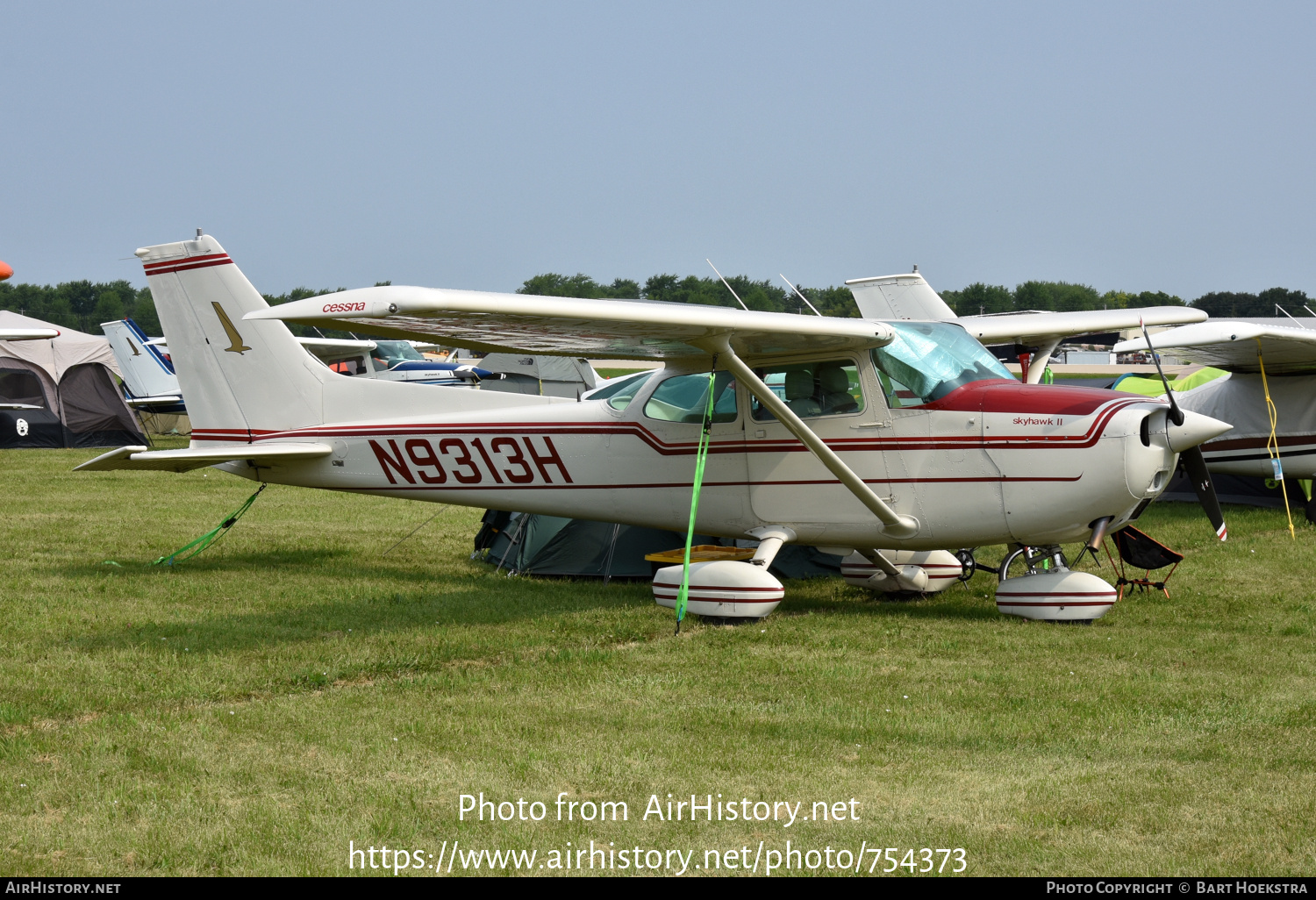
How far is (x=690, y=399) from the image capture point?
877 centimetres

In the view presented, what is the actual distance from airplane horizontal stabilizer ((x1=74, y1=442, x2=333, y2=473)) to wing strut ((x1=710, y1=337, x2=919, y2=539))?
3.89 m

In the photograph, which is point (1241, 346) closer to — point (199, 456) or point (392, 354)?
point (199, 456)

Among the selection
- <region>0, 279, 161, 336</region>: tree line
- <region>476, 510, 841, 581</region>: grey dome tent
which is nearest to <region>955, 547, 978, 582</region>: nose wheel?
<region>476, 510, 841, 581</region>: grey dome tent

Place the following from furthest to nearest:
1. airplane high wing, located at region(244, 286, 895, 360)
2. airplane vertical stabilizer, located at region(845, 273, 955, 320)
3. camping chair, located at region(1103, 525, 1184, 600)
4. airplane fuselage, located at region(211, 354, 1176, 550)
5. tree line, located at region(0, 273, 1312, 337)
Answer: tree line, located at region(0, 273, 1312, 337)
airplane vertical stabilizer, located at region(845, 273, 955, 320)
camping chair, located at region(1103, 525, 1184, 600)
airplane fuselage, located at region(211, 354, 1176, 550)
airplane high wing, located at region(244, 286, 895, 360)

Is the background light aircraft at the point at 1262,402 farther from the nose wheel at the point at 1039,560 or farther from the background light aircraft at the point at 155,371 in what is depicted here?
the background light aircraft at the point at 155,371

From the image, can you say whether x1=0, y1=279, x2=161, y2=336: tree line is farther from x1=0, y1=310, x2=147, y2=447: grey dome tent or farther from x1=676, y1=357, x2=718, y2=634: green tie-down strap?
x1=676, y1=357, x2=718, y2=634: green tie-down strap

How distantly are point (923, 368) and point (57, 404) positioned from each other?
22.2 metres

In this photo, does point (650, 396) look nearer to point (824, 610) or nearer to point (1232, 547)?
point (824, 610)

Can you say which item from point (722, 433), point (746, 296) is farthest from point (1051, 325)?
point (746, 296)

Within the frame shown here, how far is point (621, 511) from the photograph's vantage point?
358 inches

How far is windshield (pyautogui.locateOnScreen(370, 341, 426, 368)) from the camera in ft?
106

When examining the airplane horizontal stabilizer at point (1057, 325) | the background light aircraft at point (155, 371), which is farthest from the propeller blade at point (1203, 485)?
the background light aircraft at point (155, 371)
